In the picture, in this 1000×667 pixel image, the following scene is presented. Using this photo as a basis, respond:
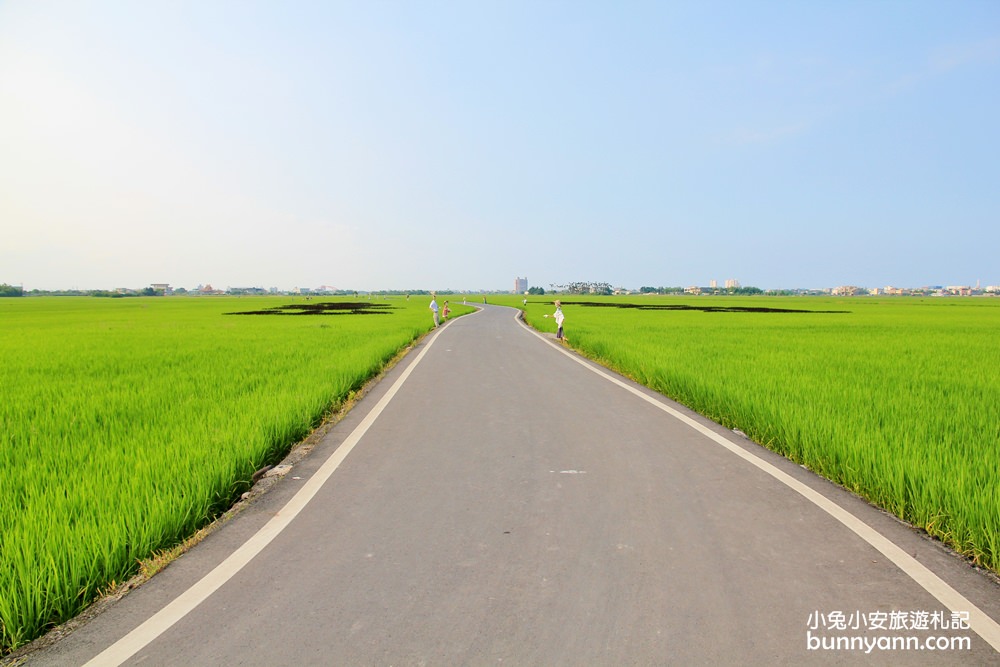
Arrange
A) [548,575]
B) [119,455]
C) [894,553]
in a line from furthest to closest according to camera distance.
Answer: [119,455]
[894,553]
[548,575]

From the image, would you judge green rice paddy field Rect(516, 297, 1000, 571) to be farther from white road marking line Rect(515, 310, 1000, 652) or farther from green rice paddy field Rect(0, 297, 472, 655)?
green rice paddy field Rect(0, 297, 472, 655)

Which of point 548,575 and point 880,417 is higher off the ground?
point 880,417

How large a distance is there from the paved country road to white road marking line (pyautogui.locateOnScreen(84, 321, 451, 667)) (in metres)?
0.01

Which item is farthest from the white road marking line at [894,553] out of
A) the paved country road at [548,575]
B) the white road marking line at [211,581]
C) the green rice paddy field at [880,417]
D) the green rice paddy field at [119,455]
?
the green rice paddy field at [119,455]

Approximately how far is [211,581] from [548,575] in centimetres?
200

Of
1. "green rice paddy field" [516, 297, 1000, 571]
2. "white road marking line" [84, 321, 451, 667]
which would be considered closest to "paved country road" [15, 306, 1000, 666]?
"white road marking line" [84, 321, 451, 667]

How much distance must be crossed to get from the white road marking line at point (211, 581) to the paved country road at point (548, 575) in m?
0.01

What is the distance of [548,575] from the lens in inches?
121

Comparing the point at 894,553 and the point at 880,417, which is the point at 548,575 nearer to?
the point at 894,553

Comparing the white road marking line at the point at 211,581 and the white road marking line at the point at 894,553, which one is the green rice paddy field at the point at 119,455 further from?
the white road marking line at the point at 894,553

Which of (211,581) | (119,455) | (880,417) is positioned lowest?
(211,581)

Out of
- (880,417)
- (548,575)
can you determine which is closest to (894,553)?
(548,575)

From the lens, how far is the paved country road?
96.7 inches

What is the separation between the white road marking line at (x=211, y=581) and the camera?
2.48 m
